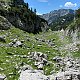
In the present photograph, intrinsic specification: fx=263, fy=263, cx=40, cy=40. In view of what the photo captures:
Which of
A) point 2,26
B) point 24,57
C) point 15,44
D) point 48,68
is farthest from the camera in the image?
point 2,26

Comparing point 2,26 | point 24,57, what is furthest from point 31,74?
point 2,26

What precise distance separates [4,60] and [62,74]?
1039cm

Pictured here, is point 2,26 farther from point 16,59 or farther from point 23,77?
point 23,77

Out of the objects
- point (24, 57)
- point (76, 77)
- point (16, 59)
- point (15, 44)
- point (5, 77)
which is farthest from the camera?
point (15, 44)

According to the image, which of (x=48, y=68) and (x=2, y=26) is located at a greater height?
(x=2, y=26)

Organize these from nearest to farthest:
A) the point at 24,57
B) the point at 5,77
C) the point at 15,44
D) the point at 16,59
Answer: the point at 5,77 → the point at 16,59 → the point at 24,57 → the point at 15,44

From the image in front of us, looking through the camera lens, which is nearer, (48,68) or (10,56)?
(48,68)

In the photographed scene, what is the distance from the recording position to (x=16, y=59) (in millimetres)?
29781

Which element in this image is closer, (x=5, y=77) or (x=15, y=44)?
(x=5, y=77)

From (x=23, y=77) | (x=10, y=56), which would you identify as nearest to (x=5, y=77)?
(x=23, y=77)

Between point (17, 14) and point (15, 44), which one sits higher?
point (17, 14)

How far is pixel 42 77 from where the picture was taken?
2023 centimetres

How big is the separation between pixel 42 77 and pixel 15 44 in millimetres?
21137

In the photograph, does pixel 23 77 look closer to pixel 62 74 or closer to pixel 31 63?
pixel 62 74
